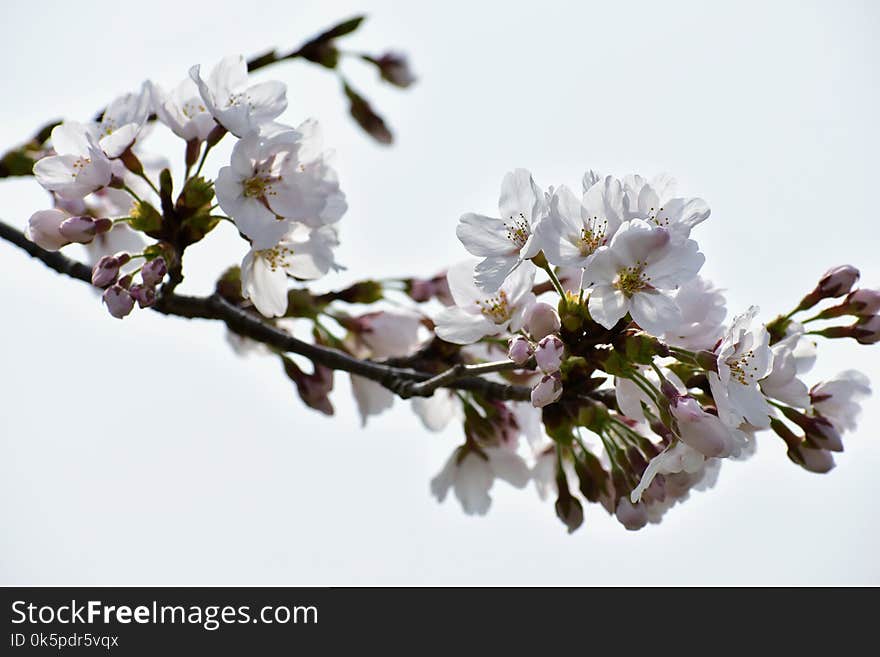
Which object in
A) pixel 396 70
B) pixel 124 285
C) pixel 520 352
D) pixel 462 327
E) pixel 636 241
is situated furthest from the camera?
pixel 396 70

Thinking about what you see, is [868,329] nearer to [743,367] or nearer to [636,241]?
[743,367]

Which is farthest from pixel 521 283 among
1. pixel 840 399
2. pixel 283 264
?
pixel 840 399

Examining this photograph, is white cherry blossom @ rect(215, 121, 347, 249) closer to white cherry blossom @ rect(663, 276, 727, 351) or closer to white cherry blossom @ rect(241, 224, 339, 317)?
white cherry blossom @ rect(241, 224, 339, 317)

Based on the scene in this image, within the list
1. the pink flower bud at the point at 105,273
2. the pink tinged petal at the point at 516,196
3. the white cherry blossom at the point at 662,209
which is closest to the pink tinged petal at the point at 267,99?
the pink flower bud at the point at 105,273

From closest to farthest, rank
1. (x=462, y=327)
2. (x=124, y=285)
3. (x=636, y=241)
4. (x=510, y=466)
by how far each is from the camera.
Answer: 1. (x=636, y=241)
2. (x=124, y=285)
3. (x=462, y=327)
4. (x=510, y=466)

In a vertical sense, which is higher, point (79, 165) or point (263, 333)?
point (79, 165)

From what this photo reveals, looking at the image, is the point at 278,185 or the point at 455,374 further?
the point at 278,185
